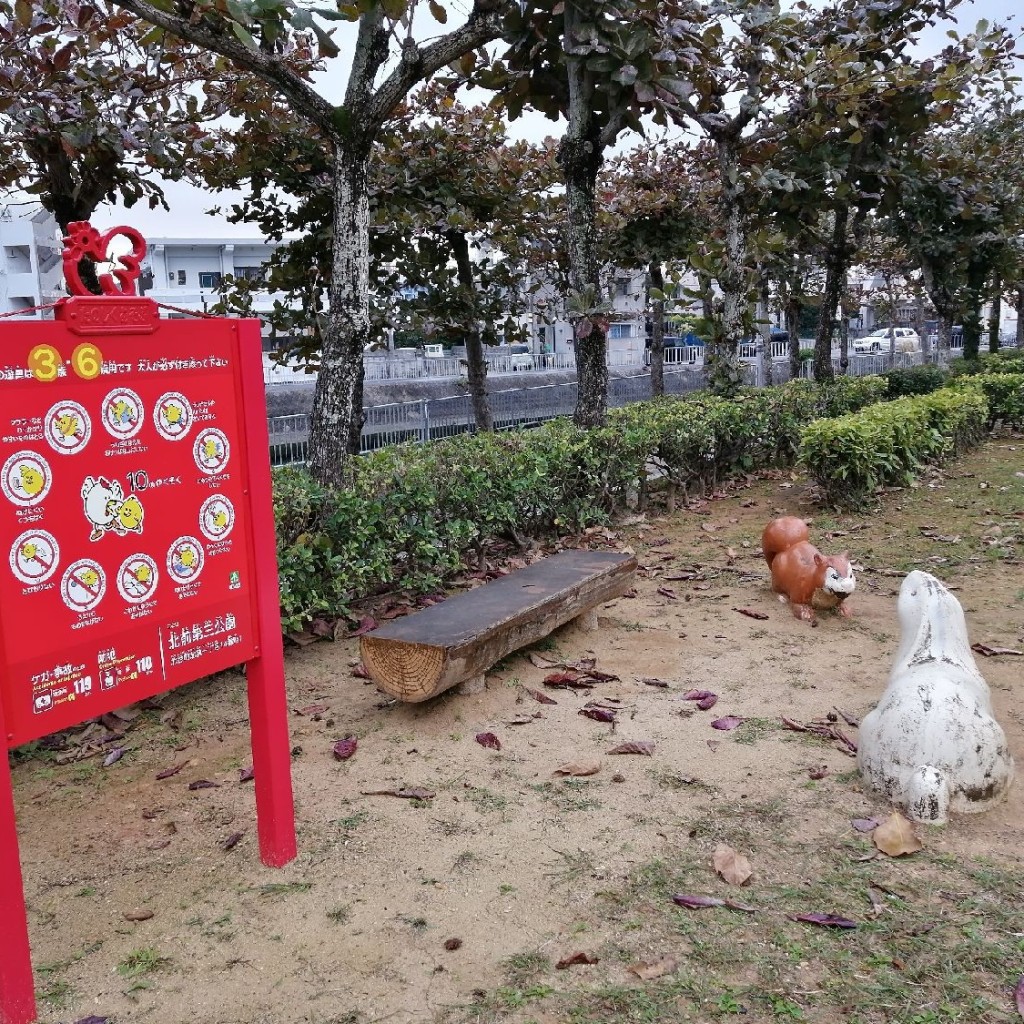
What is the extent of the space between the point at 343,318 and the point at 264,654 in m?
3.52

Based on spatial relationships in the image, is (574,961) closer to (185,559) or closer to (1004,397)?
(185,559)

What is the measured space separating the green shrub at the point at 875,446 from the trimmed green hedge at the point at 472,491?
1.22 metres

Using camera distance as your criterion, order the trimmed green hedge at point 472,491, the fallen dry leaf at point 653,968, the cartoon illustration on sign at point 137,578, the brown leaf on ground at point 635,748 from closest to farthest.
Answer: the fallen dry leaf at point 653,968
the cartoon illustration on sign at point 137,578
the brown leaf on ground at point 635,748
the trimmed green hedge at point 472,491

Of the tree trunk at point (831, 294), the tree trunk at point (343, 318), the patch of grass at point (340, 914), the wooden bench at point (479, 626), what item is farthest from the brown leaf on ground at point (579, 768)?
the tree trunk at point (831, 294)

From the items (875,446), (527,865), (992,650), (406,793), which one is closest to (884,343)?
(875,446)

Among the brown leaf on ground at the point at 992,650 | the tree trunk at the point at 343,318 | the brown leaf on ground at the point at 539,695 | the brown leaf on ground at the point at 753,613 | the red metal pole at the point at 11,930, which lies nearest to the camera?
the red metal pole at the point at 11,930

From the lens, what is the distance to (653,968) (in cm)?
274

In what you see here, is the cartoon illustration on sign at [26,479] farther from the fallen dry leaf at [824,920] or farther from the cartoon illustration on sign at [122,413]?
the fallen dry leaf at [824,920]

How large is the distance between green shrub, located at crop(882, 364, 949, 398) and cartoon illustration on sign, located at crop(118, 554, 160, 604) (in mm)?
15543

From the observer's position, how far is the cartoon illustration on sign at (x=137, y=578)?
9.27 ft

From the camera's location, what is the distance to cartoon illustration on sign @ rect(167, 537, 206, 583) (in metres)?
2.97

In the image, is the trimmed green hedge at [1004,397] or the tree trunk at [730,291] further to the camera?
the trimmed green hedge at [1004,397]

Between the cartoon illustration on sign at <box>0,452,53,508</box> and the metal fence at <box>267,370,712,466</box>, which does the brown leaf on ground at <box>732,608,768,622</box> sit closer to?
the metal fence at <box>267,370,712,466</box>

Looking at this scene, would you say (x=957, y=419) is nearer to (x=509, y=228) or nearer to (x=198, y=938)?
(x=509, y=228)
